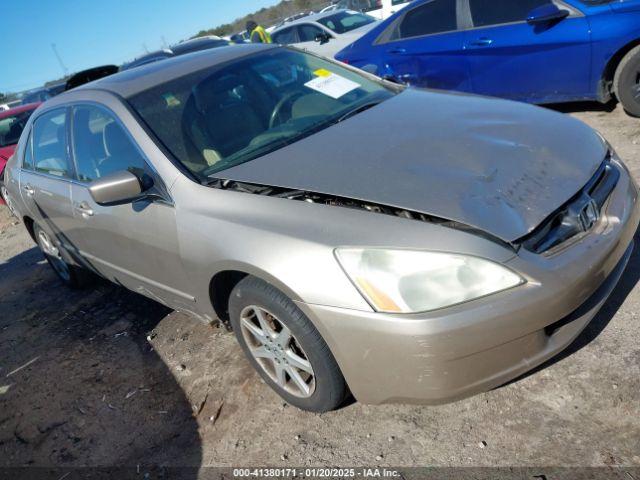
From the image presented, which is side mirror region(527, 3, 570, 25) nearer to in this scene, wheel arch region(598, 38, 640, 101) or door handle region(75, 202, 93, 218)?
wheel arch region(598, 38, 640, 101)

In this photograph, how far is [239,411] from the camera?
254 centimetres

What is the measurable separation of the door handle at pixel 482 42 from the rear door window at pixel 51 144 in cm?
386

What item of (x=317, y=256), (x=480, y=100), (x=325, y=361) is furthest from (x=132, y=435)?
(x=480, y=100)

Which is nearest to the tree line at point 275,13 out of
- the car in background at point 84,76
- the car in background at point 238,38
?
the car in background at point 238,38

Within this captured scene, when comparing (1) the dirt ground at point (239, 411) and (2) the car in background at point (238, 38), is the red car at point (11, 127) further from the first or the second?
(1) the dirt ground at point (239, 411)

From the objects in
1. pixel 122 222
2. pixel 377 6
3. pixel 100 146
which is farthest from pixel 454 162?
pixel 377 6

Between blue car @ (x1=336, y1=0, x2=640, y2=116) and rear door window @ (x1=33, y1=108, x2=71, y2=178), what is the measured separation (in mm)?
2303

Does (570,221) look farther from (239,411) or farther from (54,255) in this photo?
(54,255)

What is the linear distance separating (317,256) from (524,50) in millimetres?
3950

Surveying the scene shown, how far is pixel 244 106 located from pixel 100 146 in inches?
36.4

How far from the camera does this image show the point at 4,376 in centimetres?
354

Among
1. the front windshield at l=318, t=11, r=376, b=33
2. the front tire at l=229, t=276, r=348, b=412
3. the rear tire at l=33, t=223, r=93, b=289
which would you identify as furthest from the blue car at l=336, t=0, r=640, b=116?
the front windshield at l=318, t=11, r=376, b=33

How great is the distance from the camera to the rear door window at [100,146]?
277 cm

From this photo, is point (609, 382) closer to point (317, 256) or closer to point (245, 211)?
point (317, 256)
